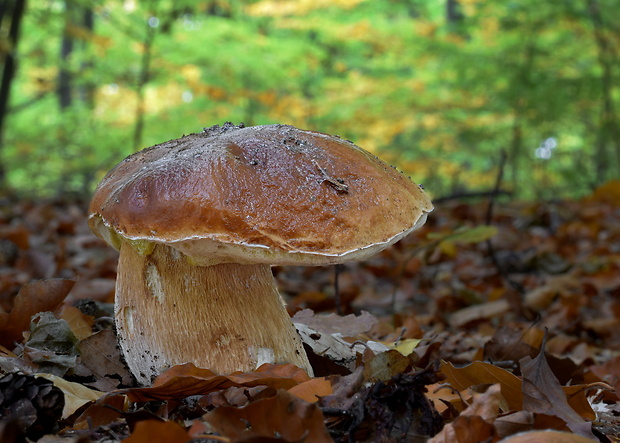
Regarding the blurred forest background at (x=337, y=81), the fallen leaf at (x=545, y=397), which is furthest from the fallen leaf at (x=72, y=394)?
the blurred forest background at (x=337, y=81)

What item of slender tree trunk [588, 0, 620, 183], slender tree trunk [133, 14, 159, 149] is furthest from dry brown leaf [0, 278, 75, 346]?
slender tree trunk [588, 0, 620, 183]

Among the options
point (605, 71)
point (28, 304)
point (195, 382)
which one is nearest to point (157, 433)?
point (195, 382)

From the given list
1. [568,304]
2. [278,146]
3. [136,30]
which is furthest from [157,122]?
[278,146]

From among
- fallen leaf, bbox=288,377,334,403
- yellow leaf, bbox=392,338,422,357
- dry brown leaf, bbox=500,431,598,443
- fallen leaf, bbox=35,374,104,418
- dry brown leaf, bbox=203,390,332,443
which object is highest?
dry brown leaf, bbox=500,431,598,443

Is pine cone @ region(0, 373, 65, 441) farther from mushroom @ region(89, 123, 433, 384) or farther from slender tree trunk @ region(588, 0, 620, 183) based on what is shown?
slender tree trunk @ region(588, 0, 620, 183)

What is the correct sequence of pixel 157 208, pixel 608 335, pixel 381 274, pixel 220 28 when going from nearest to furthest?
pixel 157 208
pixel 608 335
pixel 381 274
pixel 220 28

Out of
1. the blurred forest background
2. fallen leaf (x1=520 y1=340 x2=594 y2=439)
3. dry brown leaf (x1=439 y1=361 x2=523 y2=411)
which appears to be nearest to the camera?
fallen leaf (x1=520 y1=340 x2=594 y2=439)

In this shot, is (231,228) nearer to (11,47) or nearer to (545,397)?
(545,397)

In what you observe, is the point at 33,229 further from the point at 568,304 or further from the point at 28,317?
the point at 568,304
